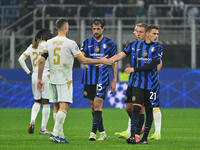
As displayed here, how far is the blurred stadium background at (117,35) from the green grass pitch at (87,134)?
340 cm

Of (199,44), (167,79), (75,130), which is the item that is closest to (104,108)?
(167,79)

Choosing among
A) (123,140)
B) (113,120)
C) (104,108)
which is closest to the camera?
(123,140)

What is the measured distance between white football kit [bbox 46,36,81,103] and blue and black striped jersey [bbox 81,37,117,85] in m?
1.08

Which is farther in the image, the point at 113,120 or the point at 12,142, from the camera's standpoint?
the point at 113,120

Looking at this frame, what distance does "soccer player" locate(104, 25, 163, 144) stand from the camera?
951 cm

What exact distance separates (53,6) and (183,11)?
557cm

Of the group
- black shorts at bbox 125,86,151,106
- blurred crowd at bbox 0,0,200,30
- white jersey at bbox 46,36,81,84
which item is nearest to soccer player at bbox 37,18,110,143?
white jersey at bbox 46,36,81,84

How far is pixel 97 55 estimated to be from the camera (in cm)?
1077

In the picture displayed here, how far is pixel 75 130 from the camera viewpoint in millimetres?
12977

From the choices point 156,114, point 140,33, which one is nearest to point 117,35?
point 156,114

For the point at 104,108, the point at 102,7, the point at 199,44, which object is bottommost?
the point at 104,108

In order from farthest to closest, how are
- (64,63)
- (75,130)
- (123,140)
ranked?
(75,130) < (123,140) < (64,63)

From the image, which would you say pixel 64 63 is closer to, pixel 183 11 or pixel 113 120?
pixel 113 120

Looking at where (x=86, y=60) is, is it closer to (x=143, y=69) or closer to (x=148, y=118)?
(x=143, y=69)
